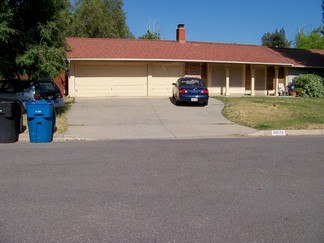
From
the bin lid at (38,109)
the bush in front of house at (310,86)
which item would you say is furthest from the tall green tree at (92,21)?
the bin lid at (38,109)

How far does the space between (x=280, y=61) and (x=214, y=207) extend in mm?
24748

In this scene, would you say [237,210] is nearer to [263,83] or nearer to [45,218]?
[45,218]

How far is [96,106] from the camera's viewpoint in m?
20.5

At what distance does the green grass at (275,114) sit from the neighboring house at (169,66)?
569 cm

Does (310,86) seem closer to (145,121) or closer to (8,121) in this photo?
(145,121)

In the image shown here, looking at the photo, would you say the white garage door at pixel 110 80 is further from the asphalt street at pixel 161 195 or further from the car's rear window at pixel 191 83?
the asphalt street at pixel 161 195

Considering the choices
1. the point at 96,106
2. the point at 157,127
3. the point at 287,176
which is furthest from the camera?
the point at 96,106

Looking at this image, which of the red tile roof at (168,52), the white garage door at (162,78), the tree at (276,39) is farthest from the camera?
the tree at (276,39)

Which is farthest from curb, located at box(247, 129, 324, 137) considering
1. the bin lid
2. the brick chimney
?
the brick chimney

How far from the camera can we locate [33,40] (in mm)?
15766

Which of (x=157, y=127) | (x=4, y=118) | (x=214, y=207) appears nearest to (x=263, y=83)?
(x=157, y=127)

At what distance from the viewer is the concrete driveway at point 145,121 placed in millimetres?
13586

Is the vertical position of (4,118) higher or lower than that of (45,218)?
higher

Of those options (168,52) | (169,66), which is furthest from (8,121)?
(168,52)
